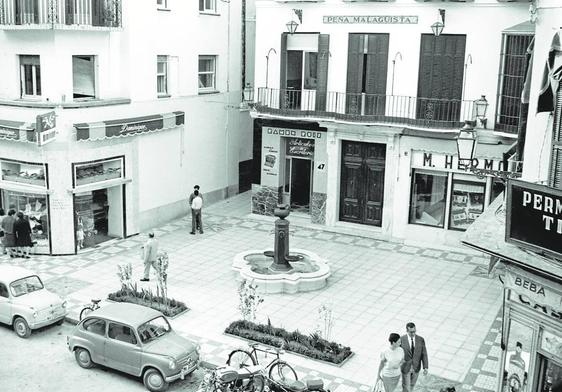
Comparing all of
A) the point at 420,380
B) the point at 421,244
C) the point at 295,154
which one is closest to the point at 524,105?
the point at 420,380

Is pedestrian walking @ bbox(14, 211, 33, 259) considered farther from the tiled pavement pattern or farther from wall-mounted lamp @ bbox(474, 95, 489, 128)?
wall-mounted lamp @ bbox(474, 95, 489, 128)

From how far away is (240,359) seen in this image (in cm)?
1512

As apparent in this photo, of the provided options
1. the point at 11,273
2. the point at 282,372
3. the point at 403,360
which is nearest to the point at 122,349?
the point at 282,372

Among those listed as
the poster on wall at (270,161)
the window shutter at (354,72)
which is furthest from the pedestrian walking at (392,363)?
the poster on wall at (270,161)

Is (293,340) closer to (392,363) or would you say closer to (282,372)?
(282,372)

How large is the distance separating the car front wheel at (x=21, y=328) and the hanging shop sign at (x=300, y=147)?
13.8 metres

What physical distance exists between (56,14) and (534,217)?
16974 mm

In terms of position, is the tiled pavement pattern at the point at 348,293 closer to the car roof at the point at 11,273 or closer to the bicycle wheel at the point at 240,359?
the bicycle wheel at the point at 240,359

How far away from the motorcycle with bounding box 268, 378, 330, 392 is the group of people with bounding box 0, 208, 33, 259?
12.0 meters

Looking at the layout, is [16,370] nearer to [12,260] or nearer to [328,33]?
[12,260]

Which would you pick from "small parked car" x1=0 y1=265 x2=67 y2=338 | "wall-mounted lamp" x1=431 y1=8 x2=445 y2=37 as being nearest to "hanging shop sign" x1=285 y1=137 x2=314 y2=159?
"wall-mounted lamp" x1=431 y1=8 x2=445 y2=37

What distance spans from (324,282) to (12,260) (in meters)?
10.2

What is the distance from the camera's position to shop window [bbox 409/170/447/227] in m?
25.0

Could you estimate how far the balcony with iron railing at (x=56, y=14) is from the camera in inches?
861
